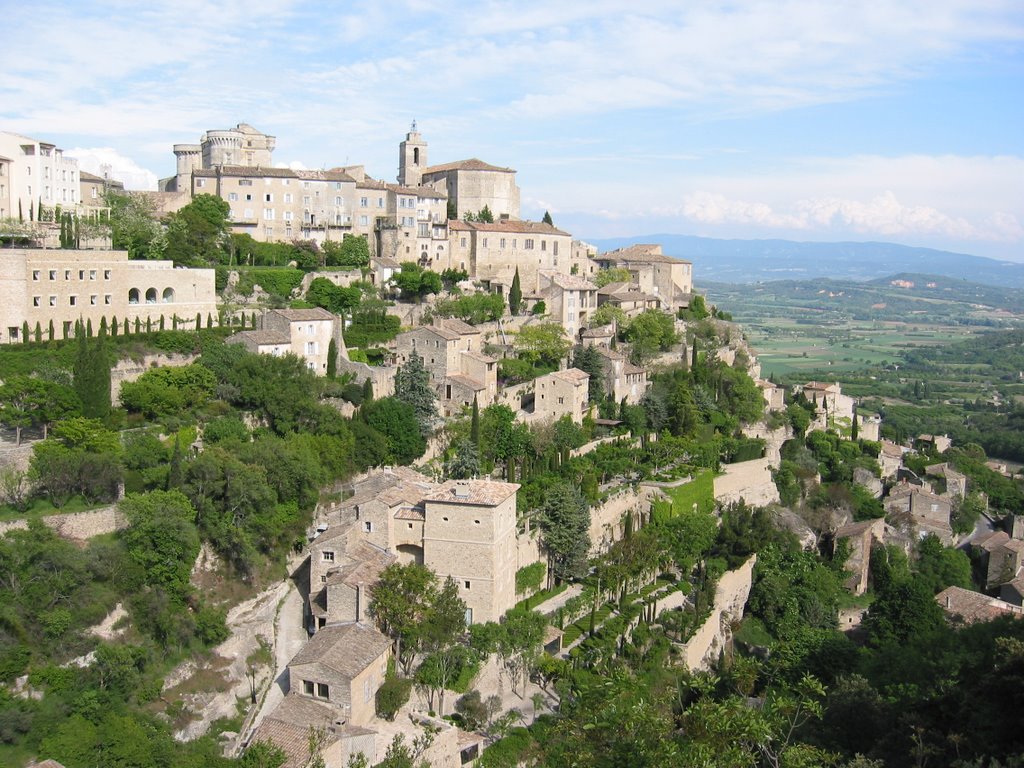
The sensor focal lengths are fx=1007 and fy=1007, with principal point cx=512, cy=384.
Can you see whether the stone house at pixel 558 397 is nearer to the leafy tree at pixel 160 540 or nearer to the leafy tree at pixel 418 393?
the leafy tree at pixel 418 393

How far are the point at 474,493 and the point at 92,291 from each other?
18731 mm

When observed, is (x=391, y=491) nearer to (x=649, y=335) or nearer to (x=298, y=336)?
(x=298, y=336)

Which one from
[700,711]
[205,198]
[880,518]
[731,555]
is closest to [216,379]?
[205,198]

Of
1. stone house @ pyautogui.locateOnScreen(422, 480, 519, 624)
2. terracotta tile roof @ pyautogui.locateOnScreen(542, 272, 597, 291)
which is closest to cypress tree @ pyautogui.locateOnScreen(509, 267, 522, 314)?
terracotta tile roof @ pyautogui.locateOnScreen(542, 272, 597, 291)

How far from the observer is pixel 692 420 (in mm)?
44531

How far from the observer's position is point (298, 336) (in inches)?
1590

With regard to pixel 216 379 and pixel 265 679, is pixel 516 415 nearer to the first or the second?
pixel 216 379

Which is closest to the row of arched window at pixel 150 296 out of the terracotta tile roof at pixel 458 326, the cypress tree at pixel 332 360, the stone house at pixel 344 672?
the cypress tree at pixel 332 360

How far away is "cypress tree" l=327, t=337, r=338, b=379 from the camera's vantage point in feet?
134

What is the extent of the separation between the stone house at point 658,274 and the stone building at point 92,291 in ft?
86.2

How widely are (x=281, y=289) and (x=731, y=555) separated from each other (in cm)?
2350

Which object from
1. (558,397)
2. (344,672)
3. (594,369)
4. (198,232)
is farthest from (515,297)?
(344,672)

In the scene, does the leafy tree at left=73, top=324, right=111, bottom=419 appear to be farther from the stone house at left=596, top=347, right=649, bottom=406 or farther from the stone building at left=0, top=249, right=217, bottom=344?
the stone house at left=596, top=347, right=649, bottom=406

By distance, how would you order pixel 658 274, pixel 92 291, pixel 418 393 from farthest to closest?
pixel 658 274 < pixel 418 393 < pixel 92 291
